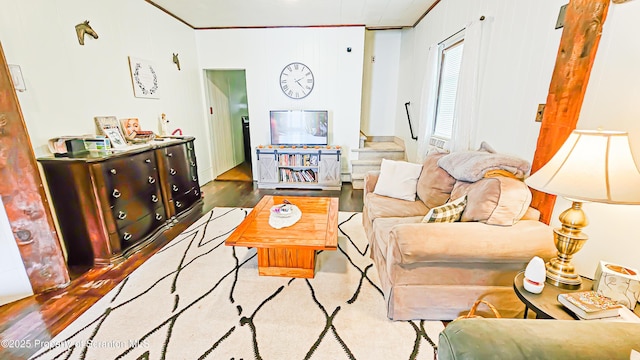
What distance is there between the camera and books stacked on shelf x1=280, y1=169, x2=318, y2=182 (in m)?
4.32

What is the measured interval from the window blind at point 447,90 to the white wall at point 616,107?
1.66 metres

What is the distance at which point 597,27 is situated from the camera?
1334 millimetres

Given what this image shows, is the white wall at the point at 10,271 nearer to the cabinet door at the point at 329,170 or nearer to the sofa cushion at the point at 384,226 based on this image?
the sofa cushion at the point at 384,226

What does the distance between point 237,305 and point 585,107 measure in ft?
7.65

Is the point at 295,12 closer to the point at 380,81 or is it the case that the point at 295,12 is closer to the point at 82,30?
the point at 380,81

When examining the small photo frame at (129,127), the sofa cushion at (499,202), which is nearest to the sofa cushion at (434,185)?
the sofa cushion at (499,202)

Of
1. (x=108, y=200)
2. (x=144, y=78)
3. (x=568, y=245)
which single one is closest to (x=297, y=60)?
(x=144, y=78)

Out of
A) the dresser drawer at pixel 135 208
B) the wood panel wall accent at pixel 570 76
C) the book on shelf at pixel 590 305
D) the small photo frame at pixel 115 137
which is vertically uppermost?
the wood panel wall accent at pixel 570 76

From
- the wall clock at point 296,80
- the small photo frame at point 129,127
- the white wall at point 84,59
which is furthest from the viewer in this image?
the wall clock at point 296,80

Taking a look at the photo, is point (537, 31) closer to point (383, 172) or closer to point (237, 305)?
point (383, 172)

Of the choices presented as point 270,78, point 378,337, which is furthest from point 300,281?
point 270,78

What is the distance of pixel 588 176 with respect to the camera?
1.04 m

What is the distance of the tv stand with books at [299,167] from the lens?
4.16 metres

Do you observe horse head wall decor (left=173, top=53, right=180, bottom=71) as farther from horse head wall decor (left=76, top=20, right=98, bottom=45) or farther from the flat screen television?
the flat screen television
